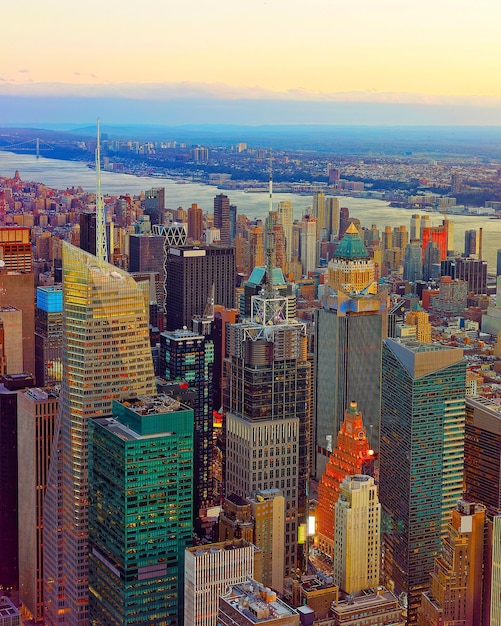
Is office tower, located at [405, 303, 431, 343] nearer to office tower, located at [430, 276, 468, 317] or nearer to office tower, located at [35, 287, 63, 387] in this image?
office tower, located at [430, 276, 468, 317]

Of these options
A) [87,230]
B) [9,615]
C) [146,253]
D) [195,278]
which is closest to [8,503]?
[9,615]

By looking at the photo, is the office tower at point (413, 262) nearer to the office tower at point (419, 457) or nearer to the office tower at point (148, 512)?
the office tower at point (419, 457)

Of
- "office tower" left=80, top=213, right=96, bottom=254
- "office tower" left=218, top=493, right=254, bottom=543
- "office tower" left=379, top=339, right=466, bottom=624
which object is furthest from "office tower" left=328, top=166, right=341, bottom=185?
"office tower" left=218, top=493, right=254, bottom=543

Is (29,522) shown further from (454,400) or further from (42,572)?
(454,400)

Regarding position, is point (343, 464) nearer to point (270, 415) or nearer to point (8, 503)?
point (270, 415)

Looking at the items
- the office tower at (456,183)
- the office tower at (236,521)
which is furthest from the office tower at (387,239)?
the office tower at (236,521)
